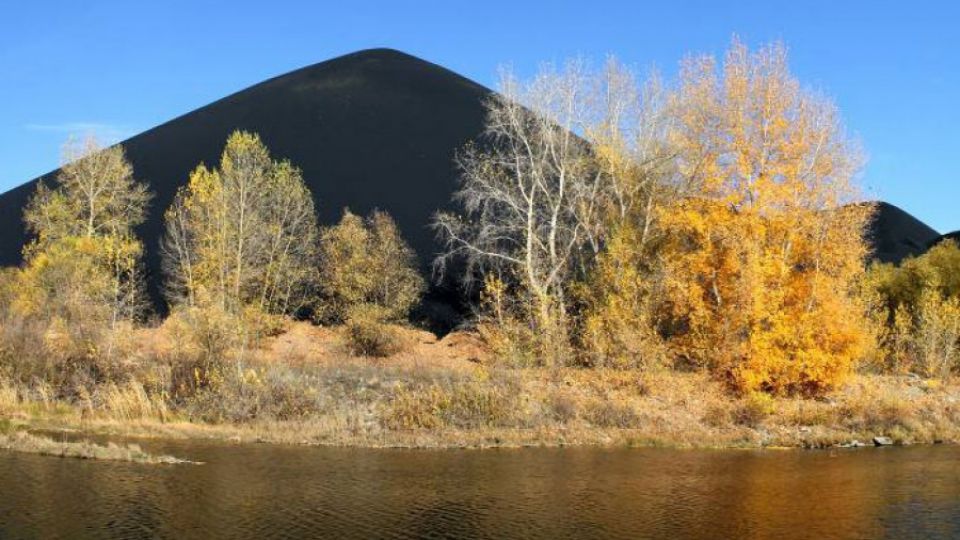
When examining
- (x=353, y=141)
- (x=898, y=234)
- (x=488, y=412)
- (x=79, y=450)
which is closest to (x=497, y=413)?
(x=488, y=412)

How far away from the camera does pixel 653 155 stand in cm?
3972

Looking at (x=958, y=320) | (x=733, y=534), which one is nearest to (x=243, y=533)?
(x=733, y=534)

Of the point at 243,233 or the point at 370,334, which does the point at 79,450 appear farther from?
the point at 370,334

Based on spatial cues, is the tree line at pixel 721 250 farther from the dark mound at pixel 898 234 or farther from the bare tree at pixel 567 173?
the dark mound at pixel 898 234

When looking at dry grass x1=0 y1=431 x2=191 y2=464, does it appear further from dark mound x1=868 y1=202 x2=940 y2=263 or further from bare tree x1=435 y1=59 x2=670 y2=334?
dark mound x1=868 y1=202 x2=940 y2=263

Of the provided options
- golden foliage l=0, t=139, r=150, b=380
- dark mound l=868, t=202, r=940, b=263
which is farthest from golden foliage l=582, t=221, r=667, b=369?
dark mound l=868, t=202, r=940, b=263

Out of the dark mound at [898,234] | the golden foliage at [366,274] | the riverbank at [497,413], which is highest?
the dark mound at [898,234]

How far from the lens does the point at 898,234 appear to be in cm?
11988

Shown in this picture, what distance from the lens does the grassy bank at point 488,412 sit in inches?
1058

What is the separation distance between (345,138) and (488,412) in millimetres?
70433

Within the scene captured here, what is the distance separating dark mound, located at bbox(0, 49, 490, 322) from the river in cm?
4737

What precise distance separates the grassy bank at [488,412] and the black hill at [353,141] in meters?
37.3

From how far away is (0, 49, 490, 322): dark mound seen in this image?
7731 centimetres

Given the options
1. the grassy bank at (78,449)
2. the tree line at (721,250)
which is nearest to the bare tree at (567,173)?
the tree line at (721,250)
